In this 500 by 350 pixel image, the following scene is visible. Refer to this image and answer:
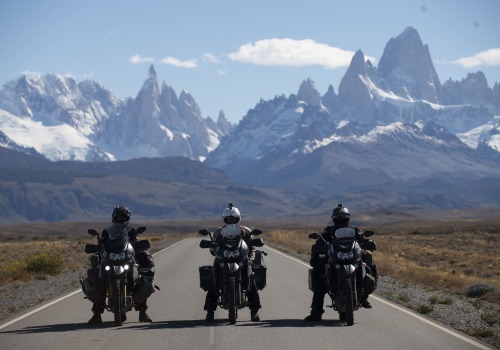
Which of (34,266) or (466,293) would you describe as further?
(34,266)

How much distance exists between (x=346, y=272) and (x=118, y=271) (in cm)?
391

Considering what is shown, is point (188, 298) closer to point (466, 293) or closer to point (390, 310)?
point (390, 310)

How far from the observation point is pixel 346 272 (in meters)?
15.5

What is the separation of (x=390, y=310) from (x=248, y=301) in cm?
378

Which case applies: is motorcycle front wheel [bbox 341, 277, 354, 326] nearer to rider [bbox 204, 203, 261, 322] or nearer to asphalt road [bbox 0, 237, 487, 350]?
asphalt road [bbox 0, 237, 487, 350]

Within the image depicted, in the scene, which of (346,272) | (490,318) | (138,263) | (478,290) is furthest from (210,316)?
(478,290)

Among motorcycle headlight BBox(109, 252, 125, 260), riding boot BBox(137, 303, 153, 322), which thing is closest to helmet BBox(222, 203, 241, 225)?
motorcycle headlight BBox(109, 252, 125, 260)

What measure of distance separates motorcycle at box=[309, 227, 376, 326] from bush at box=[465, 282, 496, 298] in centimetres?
854

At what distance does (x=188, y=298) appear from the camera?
21891 millimetres

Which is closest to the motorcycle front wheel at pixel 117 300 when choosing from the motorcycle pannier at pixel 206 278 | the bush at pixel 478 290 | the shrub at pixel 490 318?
the motorcycle pannier at pixel 206 278

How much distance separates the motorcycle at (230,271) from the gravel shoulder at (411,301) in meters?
3.42

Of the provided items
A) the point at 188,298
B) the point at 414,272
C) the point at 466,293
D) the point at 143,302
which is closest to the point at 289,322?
the point at 143,302

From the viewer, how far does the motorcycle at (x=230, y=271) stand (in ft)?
51.7

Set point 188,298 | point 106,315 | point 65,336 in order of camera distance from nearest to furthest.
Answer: point 65,336
point 106,315
point 188,298
